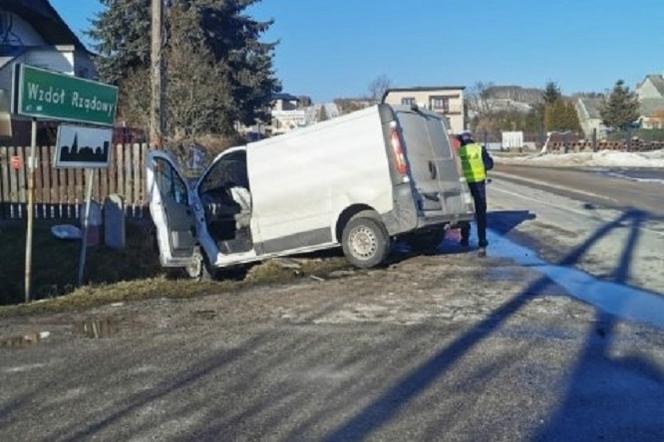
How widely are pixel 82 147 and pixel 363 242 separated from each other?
12.1 feet

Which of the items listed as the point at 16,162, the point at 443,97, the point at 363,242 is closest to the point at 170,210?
the point at 363,242

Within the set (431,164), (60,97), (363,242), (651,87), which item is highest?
(651,87)

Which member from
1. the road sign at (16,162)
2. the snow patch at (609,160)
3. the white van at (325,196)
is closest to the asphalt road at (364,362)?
the white van at (325,196)

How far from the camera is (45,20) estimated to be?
3347cm

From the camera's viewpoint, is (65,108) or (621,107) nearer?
(65,108)

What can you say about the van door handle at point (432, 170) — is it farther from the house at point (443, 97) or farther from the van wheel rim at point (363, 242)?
the house at point (443, 97)

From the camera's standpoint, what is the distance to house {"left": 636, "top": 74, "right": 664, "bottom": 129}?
105 metres

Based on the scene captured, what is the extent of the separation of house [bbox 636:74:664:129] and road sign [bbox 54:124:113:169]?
10217cm

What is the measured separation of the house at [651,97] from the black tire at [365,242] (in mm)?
100482

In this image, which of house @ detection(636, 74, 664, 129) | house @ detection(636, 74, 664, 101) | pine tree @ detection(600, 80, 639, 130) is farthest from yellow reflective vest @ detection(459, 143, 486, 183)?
house @ detection(636, 74, 664, 101)

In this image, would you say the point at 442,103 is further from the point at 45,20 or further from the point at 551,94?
the point at 45,20

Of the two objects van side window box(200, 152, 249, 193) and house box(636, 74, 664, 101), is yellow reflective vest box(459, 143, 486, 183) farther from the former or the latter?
house box(636, 74, 664, 101)

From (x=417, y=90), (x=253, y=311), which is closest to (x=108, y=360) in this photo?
(x=253, y=311)

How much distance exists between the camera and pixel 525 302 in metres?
8.03
